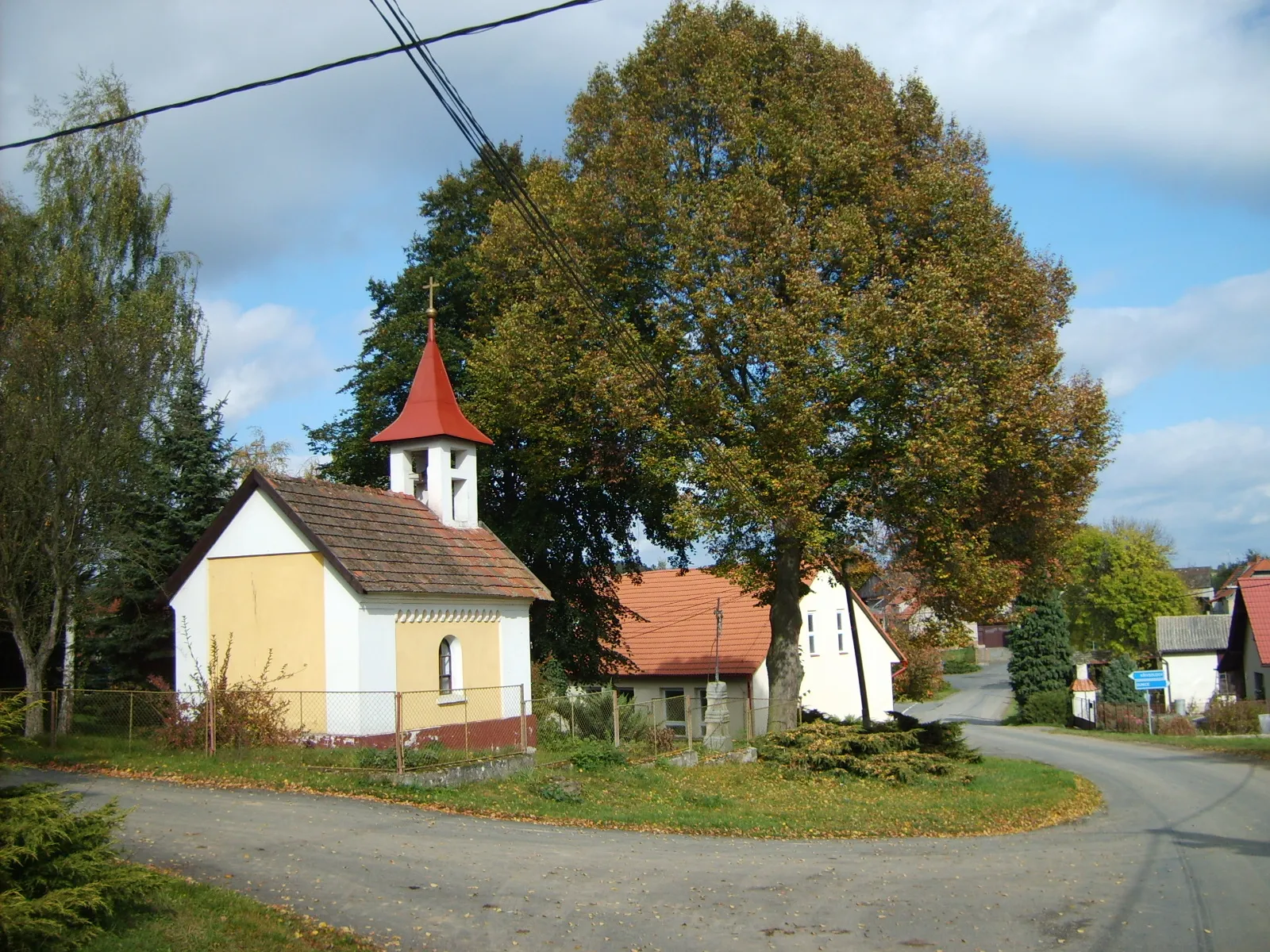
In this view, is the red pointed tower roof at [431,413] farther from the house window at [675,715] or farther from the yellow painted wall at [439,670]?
the house window at [675,715]

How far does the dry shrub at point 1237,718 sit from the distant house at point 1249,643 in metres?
3.72

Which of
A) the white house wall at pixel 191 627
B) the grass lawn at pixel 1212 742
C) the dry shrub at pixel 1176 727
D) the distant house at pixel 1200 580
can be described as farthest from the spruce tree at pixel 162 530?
the distant house at pixel 1200 580

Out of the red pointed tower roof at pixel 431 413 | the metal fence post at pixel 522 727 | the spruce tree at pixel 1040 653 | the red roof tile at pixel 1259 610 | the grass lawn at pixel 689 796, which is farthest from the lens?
the spruce tree at pixel 1040 653

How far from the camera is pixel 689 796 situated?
18562 mm

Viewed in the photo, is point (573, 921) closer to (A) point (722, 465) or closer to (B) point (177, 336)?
(A) point (722, 465)

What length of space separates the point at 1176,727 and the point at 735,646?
19441 millimetres

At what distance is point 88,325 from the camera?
77.0 ft

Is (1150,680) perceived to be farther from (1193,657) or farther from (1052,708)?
(1193,657)

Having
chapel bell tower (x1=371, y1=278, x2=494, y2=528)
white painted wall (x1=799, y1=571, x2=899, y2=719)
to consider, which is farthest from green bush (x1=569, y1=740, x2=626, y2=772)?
white painted wall (x1=799, y1=571, x2=899, y2=719)

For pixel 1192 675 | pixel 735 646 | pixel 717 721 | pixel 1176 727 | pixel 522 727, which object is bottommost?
pixel 1176 727

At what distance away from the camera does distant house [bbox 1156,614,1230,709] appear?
192ft

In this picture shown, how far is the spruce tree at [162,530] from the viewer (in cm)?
2555

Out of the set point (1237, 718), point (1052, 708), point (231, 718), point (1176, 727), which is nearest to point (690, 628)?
point (1176, 727)

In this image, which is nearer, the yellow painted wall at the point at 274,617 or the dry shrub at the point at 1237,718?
the yellow painted wall at the point at 274,617
